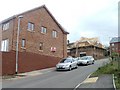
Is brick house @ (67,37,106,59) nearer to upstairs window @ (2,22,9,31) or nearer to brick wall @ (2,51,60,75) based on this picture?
brick wall @ (2,51,60,75)

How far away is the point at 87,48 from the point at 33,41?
4361cm

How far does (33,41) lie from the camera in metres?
39.9

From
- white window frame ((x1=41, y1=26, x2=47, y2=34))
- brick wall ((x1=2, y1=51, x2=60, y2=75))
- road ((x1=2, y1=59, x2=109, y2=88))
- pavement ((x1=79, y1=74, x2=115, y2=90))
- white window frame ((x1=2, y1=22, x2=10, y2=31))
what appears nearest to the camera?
pavement ((x1=79, y1=74, x2=115, y2=90))

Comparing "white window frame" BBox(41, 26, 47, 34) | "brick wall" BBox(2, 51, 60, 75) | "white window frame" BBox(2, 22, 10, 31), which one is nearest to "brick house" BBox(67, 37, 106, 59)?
"white window frame" BBox(41, 26, 47, 34)

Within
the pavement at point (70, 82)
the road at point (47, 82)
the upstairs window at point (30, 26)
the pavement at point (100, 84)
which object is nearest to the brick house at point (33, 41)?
the upstairs window at point (30, 26)


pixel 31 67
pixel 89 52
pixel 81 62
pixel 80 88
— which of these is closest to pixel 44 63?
pixel 31 67

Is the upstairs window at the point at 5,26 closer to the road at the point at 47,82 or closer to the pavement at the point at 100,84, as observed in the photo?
the road at the point at 47,82

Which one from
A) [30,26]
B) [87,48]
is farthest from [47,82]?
[87,48]

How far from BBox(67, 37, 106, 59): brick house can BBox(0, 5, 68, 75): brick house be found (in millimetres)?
34634

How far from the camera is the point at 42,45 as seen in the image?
41781mm

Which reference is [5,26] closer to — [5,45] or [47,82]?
[5,45]

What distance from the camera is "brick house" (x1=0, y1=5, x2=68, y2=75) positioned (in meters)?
34.4

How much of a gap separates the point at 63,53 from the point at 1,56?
1683 centimetres

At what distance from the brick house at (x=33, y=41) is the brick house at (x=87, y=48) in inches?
1364
